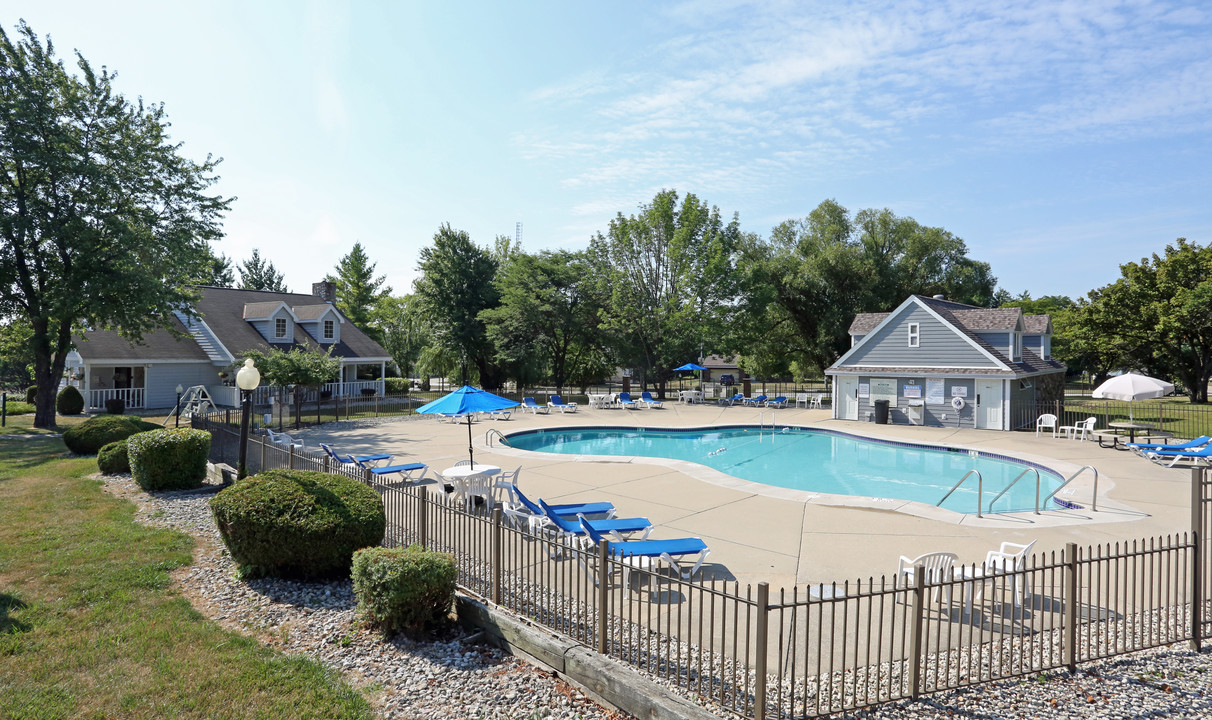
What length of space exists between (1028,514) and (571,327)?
35115 millimetres

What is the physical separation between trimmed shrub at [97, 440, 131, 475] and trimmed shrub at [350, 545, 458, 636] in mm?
12095

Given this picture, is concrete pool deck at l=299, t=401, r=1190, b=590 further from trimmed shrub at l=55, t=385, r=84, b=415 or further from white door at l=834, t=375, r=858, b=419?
trimmed shrub at l=55, t=385, r=84, b=415

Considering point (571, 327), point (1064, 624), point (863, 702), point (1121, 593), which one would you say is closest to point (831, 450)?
point (1121, 593)

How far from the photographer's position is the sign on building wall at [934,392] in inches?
1097

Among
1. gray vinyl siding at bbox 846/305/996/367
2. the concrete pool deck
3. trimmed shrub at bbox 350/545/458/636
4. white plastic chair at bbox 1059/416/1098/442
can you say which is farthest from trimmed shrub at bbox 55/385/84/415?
white plastic chair at bbox 1059/416/1098/442

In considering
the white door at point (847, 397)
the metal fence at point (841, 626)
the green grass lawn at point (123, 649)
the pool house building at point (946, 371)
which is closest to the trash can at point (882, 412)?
the pool house building at point (946, 371)

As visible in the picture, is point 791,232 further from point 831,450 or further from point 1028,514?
point 1028,514

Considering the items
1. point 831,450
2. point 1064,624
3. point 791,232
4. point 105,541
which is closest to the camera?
point 1064,624

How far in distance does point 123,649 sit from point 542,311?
3734cm

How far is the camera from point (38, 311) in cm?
2527

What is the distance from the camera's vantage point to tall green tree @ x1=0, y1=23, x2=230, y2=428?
23.6 metres

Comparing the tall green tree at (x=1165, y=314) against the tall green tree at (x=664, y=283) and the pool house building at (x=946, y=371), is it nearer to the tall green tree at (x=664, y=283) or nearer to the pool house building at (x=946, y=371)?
the pool house building at (x=946, y=371)

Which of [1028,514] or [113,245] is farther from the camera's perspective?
[113,245]

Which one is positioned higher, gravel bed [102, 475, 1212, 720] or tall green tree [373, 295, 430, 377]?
tall green tree [373, 295, 430, 377]
